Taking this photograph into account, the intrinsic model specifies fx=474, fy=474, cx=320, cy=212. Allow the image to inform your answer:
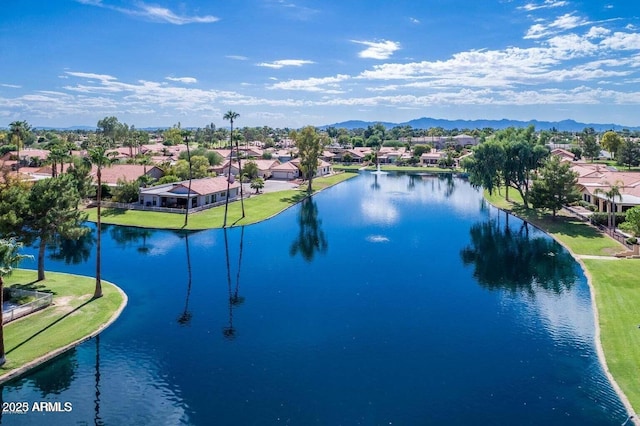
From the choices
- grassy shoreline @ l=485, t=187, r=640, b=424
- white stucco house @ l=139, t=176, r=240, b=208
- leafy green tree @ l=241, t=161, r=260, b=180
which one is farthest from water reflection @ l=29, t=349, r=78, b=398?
leafy green tree @ l=241, t=161, r=260, b=180

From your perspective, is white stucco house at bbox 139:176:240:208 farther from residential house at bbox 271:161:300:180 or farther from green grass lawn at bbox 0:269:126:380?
residential house at bbox 271:161:300:180

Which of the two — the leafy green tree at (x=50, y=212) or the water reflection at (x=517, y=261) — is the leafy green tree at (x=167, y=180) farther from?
the water reflection at (x=517, y=261)

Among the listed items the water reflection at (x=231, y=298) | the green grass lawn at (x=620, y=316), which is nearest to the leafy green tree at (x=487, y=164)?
the green grass lawn at (x=620, y=316)

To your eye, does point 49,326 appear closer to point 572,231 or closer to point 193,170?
point 572,231

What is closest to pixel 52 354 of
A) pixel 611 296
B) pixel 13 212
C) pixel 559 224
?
pixel 13 212

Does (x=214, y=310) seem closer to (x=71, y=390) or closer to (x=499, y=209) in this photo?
(x=71, y=390)
